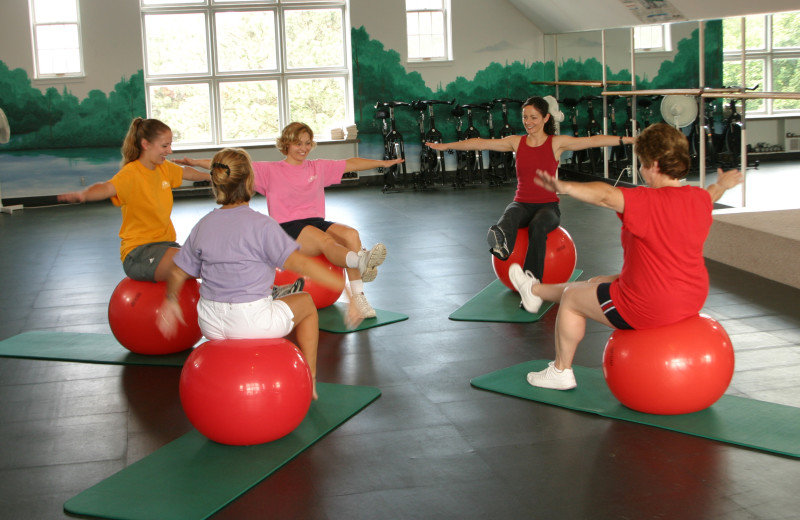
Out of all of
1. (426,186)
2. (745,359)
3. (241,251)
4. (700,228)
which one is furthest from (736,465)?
(426,186)

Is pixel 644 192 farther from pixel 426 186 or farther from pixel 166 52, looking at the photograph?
pixel 166 52

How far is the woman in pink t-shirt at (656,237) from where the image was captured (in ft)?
9.48

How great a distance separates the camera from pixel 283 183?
480cm

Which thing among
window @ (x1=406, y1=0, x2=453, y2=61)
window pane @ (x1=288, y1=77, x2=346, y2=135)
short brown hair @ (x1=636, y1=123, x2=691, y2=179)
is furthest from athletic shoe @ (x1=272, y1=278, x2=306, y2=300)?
window @ (x1=406, y1=0, x2=453, y2=61)

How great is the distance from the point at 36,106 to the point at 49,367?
26.3 ft

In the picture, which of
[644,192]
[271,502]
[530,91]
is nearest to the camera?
[271,502]

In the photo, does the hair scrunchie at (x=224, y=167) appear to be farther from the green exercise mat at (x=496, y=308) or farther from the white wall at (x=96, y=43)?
the white wall at (x=96, y=43)

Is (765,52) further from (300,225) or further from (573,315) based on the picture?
(573,315)

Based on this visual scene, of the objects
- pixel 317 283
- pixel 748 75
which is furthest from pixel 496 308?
pixel 748 75

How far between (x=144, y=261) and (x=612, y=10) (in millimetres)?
6896

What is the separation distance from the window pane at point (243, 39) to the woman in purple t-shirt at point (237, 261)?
910 cm

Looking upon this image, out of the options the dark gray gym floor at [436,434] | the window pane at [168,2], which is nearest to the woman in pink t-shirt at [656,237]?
the dark gray gym floor at [436,434]

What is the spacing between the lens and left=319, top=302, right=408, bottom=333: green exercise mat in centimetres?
462

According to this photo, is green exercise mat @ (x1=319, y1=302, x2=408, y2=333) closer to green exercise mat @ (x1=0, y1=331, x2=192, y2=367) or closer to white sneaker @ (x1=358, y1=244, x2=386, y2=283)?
white sneaker @ (x1=358, y1=244, x2=386, y2=283)
